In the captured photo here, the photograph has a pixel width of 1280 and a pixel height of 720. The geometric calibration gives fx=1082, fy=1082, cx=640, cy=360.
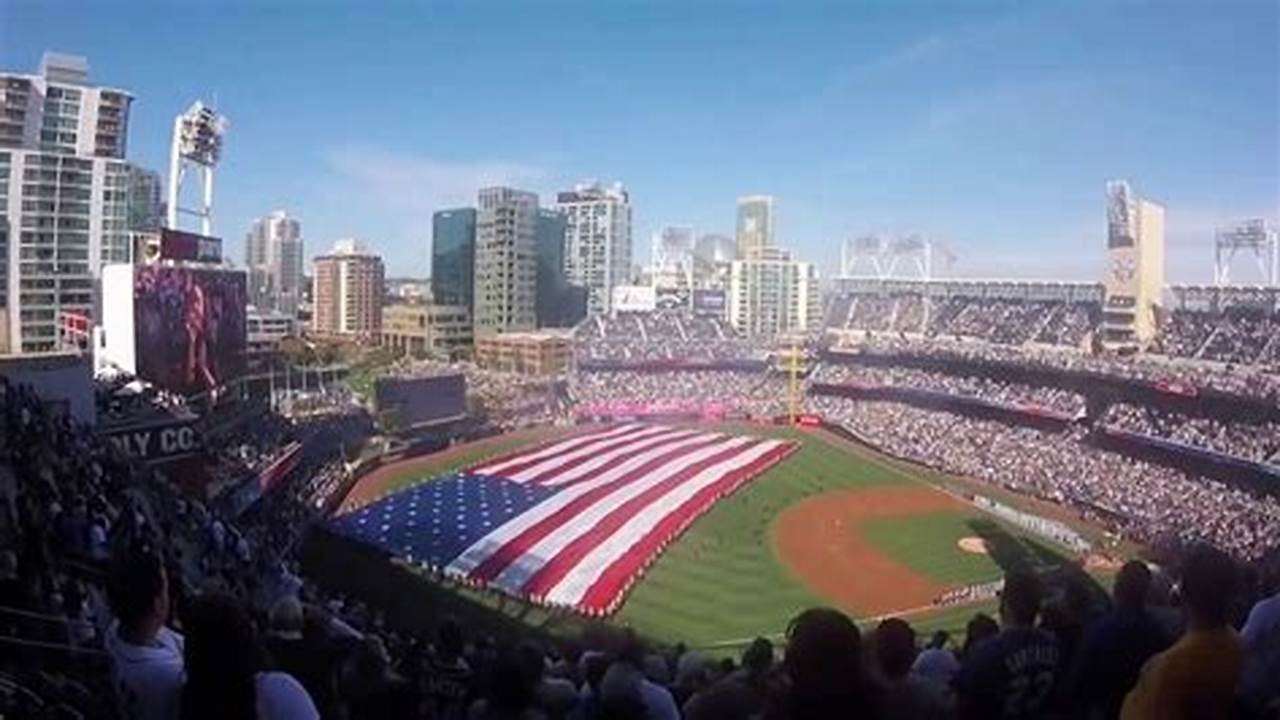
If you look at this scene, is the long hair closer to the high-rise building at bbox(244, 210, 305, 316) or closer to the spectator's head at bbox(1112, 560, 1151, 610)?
the spectator's head at bbox(1112, 560, 1151, 610)

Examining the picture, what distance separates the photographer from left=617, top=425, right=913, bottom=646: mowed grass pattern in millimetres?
6074

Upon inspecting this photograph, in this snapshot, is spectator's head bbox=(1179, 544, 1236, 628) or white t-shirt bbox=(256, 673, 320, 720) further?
spectator's head bbox=(1179, 544, 1236, 628)

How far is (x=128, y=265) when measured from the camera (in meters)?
7.67

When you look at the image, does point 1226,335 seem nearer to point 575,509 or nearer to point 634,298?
point 634,298

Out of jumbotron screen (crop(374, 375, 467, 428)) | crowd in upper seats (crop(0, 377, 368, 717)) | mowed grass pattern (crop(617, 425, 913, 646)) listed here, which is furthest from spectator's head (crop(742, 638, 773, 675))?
jumbotron screen (crop(374, 375, 467, 428))

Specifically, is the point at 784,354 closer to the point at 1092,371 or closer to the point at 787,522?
the point at 787,522

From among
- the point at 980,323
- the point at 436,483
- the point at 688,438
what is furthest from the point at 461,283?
the point at 980,323

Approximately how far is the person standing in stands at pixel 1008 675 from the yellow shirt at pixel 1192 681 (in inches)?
18.2

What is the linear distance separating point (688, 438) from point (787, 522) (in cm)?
80

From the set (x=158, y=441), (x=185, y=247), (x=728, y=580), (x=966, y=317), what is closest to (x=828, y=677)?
(x=728, y=580)

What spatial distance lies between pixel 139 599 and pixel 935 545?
526 cm

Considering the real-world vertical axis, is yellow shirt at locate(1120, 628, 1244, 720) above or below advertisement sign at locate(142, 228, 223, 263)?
below

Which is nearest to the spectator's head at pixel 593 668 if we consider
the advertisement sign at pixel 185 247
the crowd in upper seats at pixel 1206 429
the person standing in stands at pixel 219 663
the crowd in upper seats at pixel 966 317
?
the person standing in stands at pixel 219 663

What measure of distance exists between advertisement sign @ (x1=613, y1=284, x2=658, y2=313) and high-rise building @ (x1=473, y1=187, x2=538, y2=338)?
529 mm
